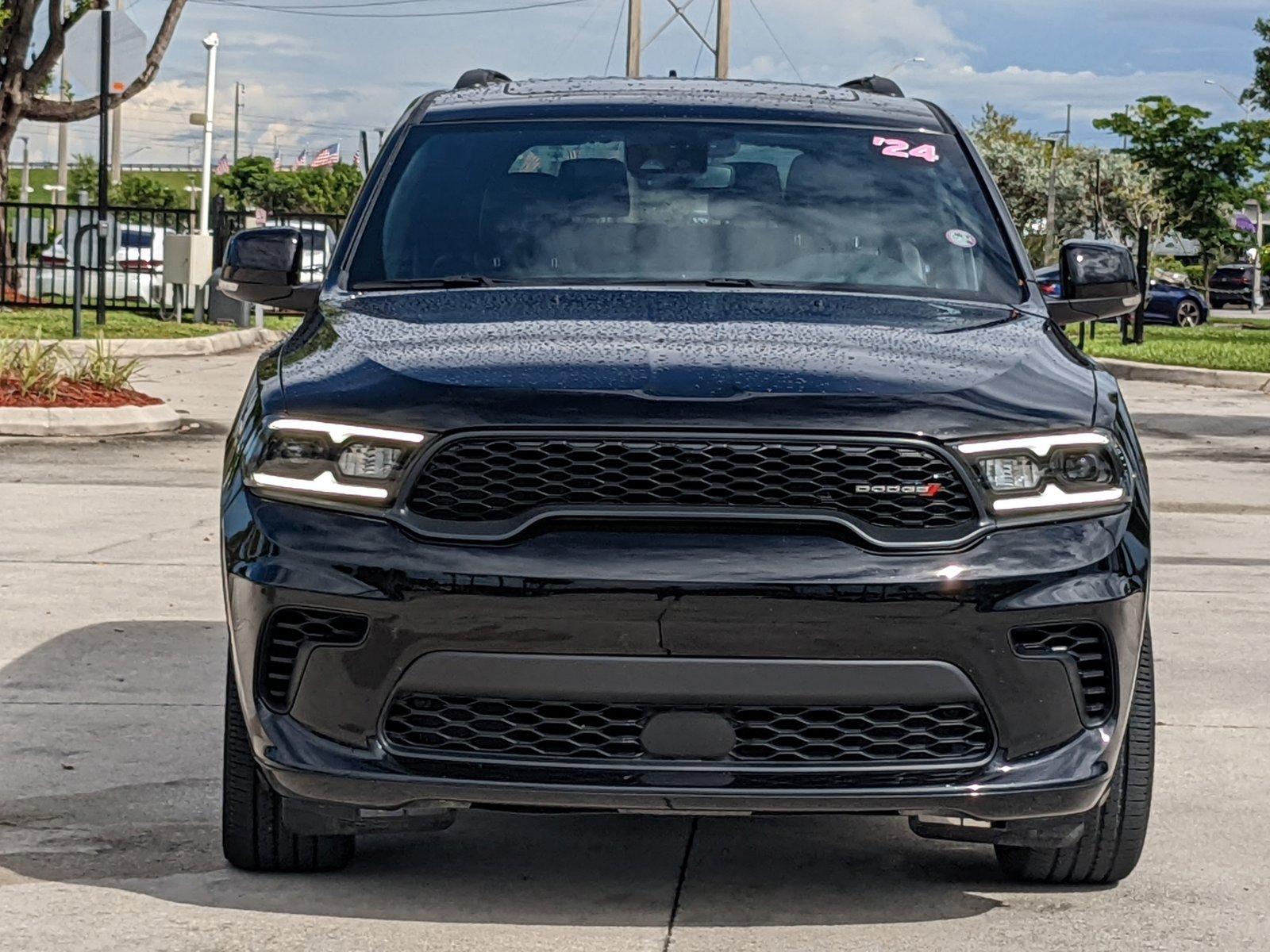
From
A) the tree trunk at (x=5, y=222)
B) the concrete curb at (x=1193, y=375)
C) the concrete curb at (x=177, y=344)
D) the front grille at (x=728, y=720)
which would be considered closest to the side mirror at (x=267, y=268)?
the front grille at (x=728, y=720)

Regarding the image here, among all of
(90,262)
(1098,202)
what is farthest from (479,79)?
(1098,202)

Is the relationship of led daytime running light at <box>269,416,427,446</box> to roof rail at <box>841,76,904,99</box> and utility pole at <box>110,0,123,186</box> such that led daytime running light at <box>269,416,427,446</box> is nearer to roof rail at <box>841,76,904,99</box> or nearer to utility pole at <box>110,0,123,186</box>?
roof rail at <box>841,76,904,99</box>

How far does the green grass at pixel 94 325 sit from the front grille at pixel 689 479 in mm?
18551

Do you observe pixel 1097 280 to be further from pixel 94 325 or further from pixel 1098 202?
pixel 1098 202

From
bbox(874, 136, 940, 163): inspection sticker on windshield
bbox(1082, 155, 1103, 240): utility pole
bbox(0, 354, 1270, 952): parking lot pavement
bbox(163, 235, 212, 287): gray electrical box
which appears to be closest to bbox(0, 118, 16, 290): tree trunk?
bbox(163, 235, 212, 287): gray electrical box

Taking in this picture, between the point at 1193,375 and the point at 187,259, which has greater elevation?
the point at 187,259

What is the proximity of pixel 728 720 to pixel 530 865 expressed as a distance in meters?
0.99

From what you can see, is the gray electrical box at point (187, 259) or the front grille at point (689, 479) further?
the gray electrical box at point (187, 259)

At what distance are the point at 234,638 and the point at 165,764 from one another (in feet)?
5.26

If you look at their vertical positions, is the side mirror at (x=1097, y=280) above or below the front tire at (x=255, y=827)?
above

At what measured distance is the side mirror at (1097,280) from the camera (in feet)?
18.2

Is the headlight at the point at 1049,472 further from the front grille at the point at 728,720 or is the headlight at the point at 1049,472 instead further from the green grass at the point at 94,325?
the green grass at the point at 94,325

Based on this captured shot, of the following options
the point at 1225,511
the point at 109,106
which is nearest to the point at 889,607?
the point at 1225,511

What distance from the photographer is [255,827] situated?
4.46 meters
